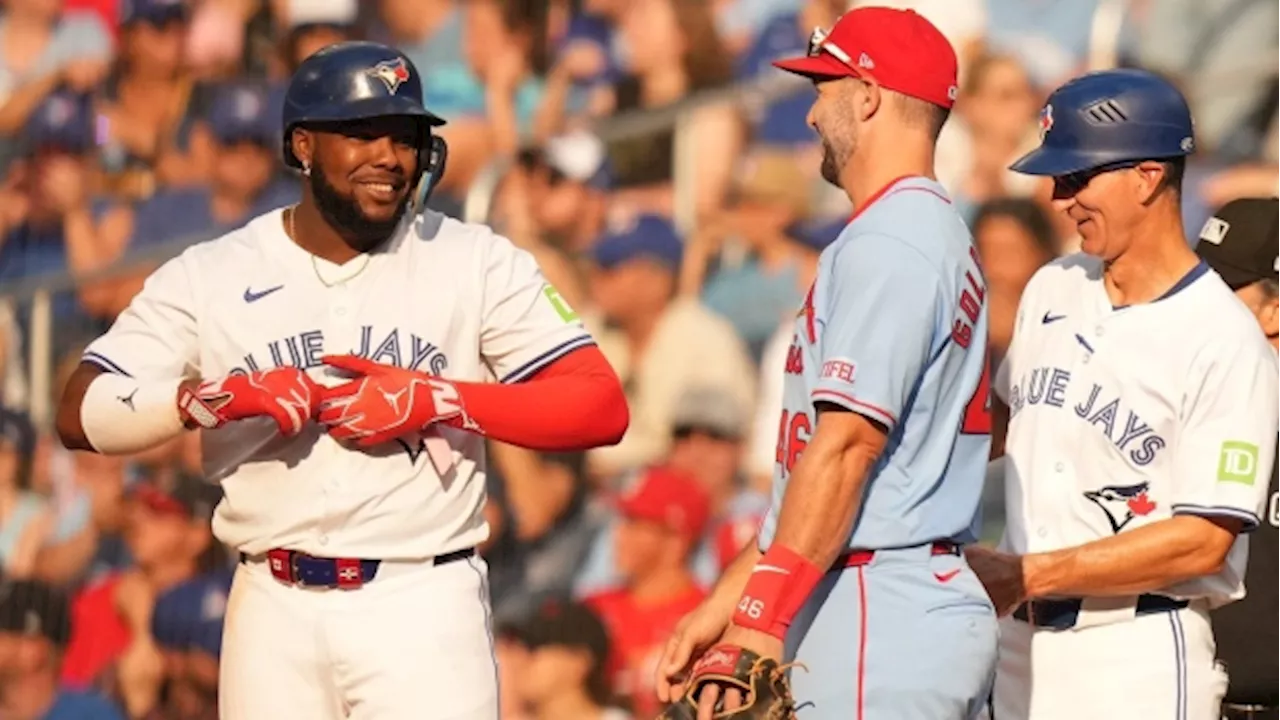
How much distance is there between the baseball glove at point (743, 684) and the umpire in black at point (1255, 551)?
5.38 ft

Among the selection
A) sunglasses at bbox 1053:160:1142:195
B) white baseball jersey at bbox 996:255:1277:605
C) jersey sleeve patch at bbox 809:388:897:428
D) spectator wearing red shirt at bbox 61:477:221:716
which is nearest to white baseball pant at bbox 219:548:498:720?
white baseball jersey at bbox 996:255:1277:605

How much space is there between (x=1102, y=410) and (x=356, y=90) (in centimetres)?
170

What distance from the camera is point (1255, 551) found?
4.77 m

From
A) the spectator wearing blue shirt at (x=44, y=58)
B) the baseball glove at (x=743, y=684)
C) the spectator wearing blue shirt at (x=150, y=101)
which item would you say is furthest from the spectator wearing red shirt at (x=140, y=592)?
the baseball glove at (x=743, y=684)

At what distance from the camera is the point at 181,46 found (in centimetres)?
892

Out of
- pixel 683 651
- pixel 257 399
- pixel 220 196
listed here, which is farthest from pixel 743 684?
pixel 220 196

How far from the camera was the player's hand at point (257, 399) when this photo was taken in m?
4.27

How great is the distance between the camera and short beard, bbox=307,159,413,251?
4.54 metres

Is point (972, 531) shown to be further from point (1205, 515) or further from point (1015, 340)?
point (1015, 340)

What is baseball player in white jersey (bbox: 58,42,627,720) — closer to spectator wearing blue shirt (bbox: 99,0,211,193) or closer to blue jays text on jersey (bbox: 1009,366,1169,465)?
blue jays text on jersey (bbox: 1009,366,1169,465)

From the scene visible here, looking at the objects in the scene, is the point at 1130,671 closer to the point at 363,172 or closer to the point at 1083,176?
the point at 1083,176

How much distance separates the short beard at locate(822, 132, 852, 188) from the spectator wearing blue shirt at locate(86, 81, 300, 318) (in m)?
4.90

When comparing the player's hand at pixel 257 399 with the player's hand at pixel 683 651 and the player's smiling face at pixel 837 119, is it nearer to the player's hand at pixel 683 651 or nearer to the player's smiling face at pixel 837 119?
the player's hand at pixel 683 651

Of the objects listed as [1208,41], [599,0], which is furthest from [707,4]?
[1208,41]
